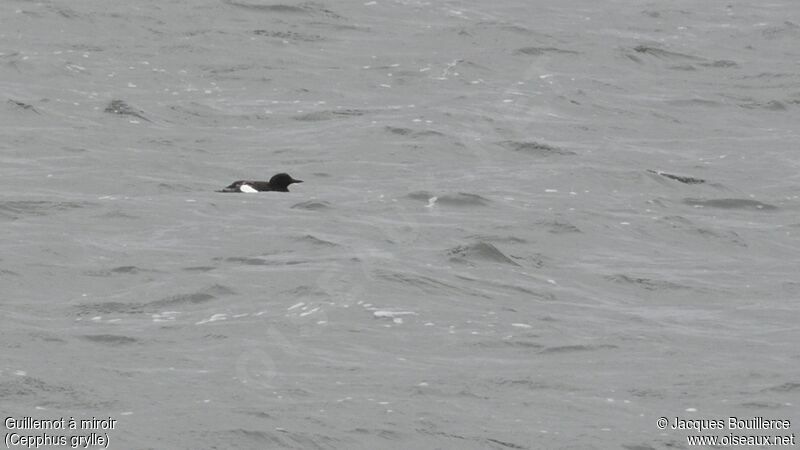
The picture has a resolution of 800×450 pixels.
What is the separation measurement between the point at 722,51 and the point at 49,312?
61.5ft

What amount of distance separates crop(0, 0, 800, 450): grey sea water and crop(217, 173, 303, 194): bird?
21cm

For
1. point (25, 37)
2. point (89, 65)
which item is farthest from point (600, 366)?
point (25, 37)

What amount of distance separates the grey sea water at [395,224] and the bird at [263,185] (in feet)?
0.70

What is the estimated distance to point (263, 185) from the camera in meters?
20.2

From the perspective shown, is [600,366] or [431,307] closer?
[600,366]

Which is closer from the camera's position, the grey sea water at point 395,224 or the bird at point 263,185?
the grey sea water at point 395,224

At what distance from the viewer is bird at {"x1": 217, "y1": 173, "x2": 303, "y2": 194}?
20000 millimetres

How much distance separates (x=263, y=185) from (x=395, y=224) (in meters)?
1.93

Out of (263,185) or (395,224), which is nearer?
(395,224)

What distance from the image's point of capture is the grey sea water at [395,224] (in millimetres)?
12977

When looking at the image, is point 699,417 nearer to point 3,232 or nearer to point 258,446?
point 258,446

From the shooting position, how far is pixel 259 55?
28.3m

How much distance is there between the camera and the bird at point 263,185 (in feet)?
65.6

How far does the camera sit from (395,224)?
62.2 feet
